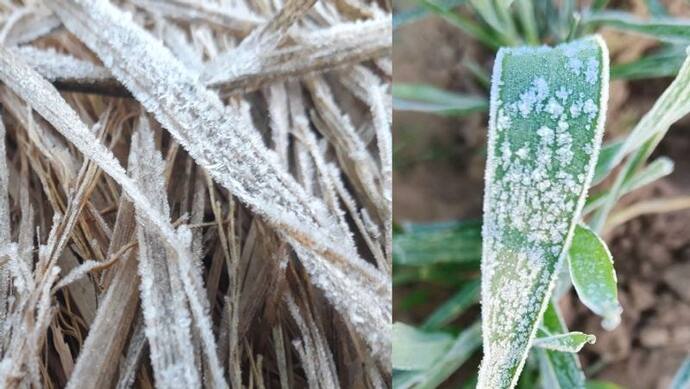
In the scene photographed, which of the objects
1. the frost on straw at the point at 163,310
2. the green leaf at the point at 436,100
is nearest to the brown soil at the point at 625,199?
the green leaf at the point at 436,100

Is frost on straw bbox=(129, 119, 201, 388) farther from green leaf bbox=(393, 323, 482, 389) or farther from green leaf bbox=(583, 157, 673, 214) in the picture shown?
green leaf bbox=(583, 157, 673, 214)

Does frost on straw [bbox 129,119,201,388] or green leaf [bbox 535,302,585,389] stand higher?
frost on straw [bbox 129,119,201,388]

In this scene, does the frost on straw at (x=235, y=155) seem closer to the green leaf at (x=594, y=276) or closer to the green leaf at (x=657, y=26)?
the green leaf at (x=594, y=276)

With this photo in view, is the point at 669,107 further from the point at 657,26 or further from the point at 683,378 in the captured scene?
the point at 683,378

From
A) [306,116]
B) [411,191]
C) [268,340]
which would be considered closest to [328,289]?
[268,340]

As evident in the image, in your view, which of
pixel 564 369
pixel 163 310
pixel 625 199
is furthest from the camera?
pixel 625 199

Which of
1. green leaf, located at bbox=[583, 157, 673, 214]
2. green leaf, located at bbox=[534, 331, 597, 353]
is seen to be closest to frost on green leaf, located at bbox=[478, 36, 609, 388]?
green leaf, located at bbox=[534, 331, 597, 353]

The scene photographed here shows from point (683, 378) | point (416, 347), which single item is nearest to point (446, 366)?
point (416, 347)
